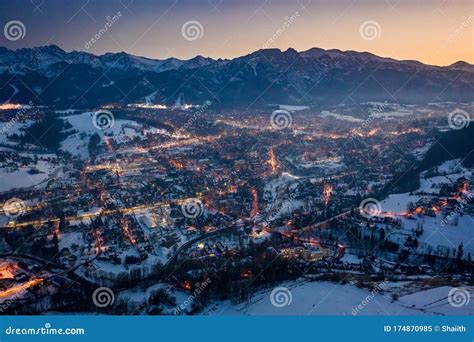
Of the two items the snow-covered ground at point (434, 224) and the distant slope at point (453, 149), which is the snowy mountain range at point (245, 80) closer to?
the distant slope at point (453, 149)

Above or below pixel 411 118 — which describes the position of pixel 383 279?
below

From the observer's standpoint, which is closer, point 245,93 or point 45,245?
point 45,245

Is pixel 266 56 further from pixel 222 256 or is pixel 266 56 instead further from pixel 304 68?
pixel 222 256

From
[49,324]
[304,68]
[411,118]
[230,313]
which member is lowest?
[230,313]

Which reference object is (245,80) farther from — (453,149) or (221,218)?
(221,218)

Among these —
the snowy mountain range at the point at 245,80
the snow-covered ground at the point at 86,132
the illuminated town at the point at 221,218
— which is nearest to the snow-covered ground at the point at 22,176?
the illuminated town at the point at 221,218

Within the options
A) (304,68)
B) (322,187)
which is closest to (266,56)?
(304,68)

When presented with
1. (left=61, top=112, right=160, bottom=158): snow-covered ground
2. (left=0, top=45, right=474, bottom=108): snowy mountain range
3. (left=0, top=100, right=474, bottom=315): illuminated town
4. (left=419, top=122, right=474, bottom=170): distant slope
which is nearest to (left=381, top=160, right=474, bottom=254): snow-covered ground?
(left=0, top=100, right=474, bottom=315): illuminated town

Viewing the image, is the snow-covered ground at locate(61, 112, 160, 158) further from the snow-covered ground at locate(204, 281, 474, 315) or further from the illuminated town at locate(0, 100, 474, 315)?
the snow-covered ground at locate(204, 281, 474, 315)
